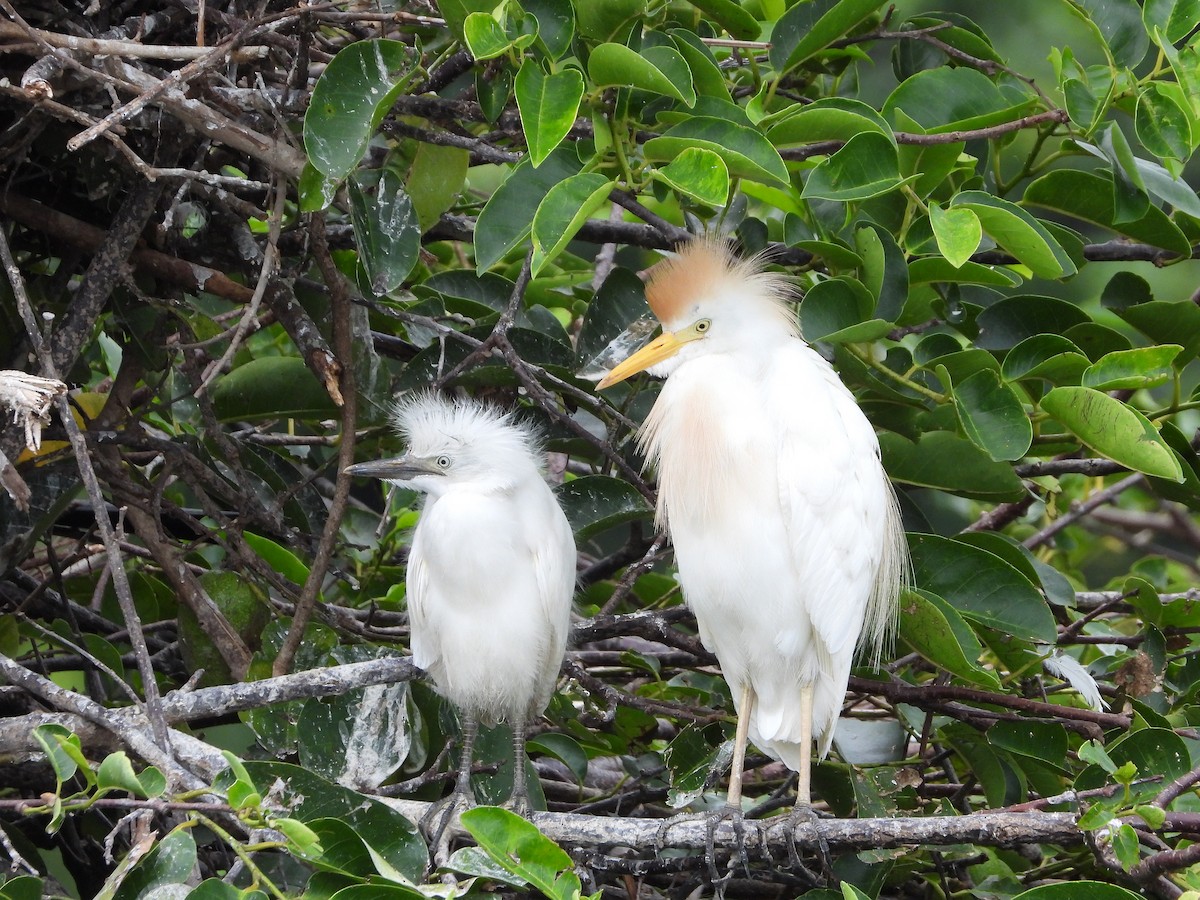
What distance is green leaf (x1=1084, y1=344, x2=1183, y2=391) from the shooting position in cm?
170

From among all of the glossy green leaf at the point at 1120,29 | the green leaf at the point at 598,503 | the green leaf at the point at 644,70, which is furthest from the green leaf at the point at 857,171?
the green leaf at the point at 598,503

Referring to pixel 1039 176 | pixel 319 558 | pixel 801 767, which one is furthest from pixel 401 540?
pixel 1039 176

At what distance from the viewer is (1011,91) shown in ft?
6.37

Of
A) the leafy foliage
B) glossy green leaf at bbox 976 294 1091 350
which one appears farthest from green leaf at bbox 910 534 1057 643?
glossy green leaf at bbox 976 294 1091 350

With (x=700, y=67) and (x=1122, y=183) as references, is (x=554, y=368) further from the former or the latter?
(x=1122, y=183)

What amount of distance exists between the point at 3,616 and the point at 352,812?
2.92 feet

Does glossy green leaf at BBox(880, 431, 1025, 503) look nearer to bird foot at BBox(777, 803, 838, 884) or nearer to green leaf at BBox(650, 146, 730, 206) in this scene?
bird foot at BBox(777, 803, 838, 884)

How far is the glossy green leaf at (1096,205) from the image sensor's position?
6.25 feet

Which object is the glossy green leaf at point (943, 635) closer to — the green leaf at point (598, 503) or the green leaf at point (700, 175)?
the green leaf at point (598, 503)

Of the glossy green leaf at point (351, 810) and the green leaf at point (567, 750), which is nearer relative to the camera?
the glossy green leaf at point (351, 810)

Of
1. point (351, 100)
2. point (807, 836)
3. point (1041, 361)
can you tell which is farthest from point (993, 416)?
point (351, 100)

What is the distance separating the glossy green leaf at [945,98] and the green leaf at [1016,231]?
0.23 metres

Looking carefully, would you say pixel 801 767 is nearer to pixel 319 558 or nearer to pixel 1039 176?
pixel 319 558

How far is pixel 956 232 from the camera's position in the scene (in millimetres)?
1618
